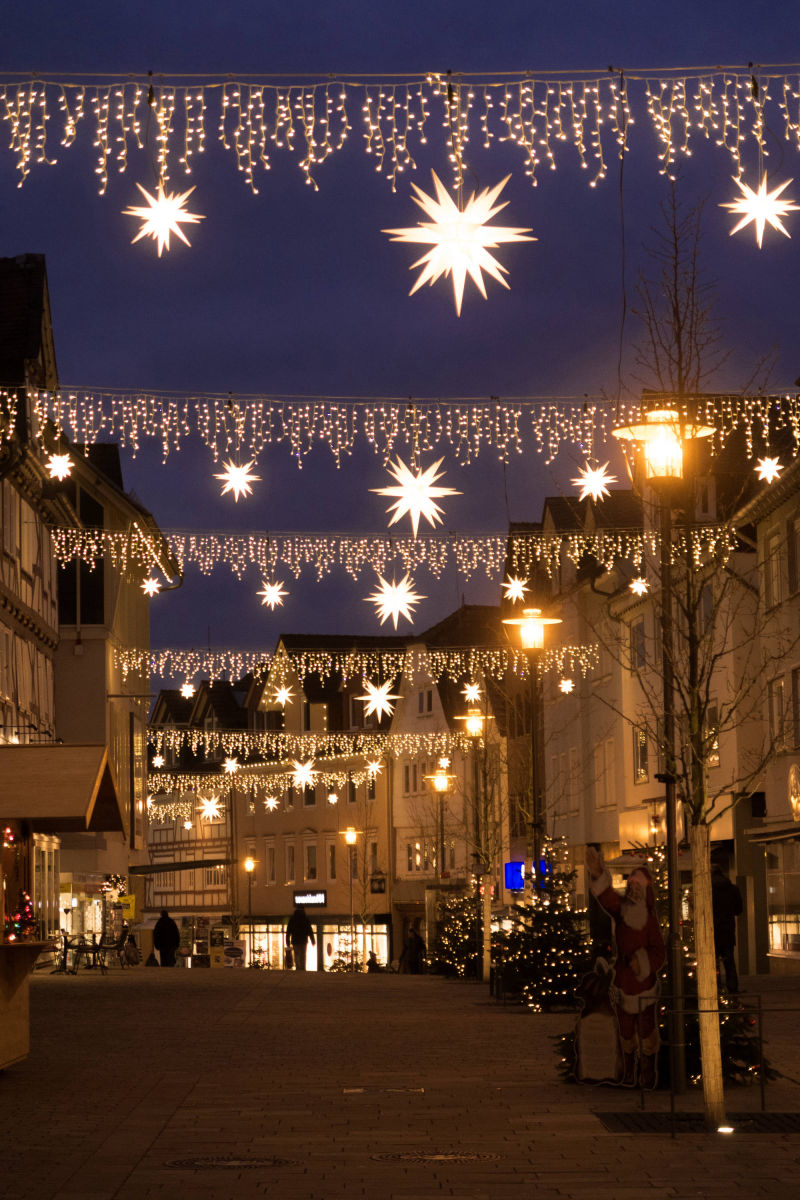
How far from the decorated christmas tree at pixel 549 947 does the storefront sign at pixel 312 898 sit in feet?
163

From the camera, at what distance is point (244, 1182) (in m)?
9.90

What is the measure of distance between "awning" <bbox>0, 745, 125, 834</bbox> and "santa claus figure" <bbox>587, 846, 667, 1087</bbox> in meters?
5.09

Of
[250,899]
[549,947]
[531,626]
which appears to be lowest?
[250,899]

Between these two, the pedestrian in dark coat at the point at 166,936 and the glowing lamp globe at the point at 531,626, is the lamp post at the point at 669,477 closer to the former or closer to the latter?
the glowing lamp globe at the point at 531,626

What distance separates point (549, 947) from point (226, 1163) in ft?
47.4

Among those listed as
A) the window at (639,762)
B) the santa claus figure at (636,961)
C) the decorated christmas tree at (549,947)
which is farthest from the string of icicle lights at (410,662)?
the santa claus figure at (636,961)

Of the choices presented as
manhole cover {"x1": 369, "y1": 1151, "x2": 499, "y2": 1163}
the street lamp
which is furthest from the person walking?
manhole cover {"x1": 369, "y1": 1151, "x2": 499, "y2": 1163}

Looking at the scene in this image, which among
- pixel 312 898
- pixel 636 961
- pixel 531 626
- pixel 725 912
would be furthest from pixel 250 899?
pixel 636 961

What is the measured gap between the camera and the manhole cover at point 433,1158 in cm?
1062

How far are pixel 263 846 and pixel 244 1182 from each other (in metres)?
70.7

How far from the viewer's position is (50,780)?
55.7 ft

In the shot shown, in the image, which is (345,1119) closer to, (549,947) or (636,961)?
(636,961)

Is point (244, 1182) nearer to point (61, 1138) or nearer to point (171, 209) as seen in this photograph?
point (61, 1138)

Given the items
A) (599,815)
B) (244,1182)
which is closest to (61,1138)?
(244,1182)
